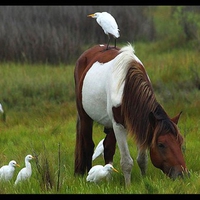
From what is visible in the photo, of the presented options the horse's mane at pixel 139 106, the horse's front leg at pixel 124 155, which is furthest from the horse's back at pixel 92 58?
the horse's front leg at pixel 124 155

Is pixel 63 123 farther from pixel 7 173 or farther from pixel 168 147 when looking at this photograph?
pixel 168 147

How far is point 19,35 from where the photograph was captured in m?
16.6

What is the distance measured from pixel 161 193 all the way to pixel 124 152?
1.08 m

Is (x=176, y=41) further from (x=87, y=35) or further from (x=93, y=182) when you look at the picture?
→ (x=93, y=182)

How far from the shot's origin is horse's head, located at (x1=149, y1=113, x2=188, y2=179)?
270 inches

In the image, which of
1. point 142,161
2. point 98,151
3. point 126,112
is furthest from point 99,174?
point 98,151

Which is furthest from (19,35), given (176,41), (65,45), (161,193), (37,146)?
(161,193)

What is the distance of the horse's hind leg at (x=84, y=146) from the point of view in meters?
8.59

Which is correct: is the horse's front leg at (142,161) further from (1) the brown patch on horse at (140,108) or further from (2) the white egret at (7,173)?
(2) the white egret at (7,173)

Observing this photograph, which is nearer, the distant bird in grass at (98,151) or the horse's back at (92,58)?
the horse's back at (92,58)

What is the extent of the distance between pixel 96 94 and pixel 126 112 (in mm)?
757

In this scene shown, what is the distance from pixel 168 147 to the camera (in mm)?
6895

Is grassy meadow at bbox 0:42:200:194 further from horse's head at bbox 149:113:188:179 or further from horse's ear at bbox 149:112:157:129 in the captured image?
horse's ear at bbox 149:112:157:129

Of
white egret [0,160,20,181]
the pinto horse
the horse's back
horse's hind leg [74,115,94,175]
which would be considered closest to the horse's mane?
the pinto horse
